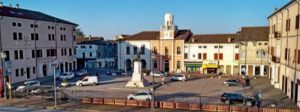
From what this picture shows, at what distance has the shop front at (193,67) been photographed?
58156 millimetres

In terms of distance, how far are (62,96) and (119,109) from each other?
855cm

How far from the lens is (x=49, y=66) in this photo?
52.2 meters

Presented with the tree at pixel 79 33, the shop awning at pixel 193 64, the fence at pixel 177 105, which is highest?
the tree at pixel 79 33

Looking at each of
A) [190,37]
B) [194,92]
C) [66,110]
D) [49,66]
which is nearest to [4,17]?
[49,66]

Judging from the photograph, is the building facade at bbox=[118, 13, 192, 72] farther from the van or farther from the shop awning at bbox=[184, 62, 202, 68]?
the van

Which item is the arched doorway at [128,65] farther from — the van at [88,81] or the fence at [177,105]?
the fence at [177,105]

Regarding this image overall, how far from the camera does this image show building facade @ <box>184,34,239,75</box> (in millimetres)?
55344

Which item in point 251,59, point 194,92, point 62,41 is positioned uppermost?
point 62,41

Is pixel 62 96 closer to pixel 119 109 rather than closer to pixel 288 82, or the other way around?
pixel 119 109

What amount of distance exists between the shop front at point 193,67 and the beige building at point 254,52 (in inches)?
338

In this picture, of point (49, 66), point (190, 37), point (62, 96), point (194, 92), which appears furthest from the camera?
point (190, 37)

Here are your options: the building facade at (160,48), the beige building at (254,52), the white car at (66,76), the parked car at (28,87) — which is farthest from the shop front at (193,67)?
the parked car at (28,87)

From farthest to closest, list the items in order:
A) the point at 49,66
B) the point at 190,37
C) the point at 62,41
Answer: the point at 190,37 → the point at 62,41 → the point at 49,66

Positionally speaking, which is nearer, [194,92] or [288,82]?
[288,82]
